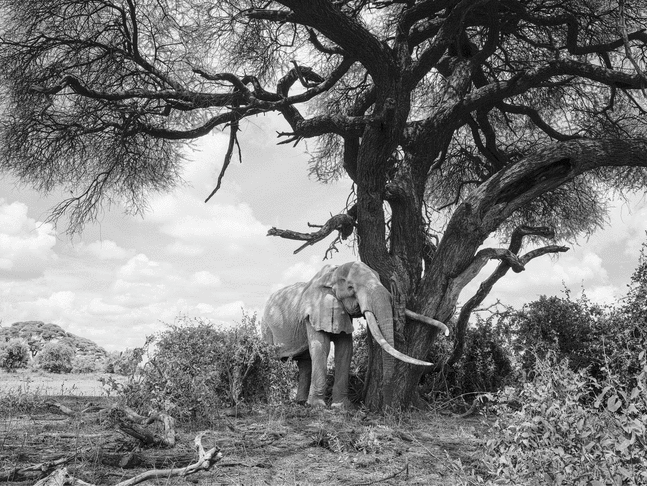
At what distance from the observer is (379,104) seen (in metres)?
11.4

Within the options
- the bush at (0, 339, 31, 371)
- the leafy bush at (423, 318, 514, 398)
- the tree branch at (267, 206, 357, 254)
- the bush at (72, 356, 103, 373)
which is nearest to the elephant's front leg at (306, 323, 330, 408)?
the tree branch at (267, 206, 357, 254)

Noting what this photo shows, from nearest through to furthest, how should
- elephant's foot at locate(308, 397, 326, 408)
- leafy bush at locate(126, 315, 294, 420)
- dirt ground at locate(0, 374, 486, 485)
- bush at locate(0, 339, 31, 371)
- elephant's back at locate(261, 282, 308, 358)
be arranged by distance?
1. dirt ground at locate(0, 374, 486, 485)
2. leafy bush at locate(126, 315, 294, 420)
3. elephant's foot at locate(308, 397, 326, 408)
4. elephant's back at locate(261, 282, 308, 358)
5. bush at locate(0, 339, 31, 371)

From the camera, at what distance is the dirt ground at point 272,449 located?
5988 mm

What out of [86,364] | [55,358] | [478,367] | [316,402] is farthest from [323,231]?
[86,364]

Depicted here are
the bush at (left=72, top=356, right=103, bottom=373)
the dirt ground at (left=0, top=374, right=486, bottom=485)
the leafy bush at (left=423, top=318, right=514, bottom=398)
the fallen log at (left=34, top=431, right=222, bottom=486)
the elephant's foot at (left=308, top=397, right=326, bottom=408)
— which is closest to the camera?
the fallen log at (left=34, top=431, right=222, bottom=486)

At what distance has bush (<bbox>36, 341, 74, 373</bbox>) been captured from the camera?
798 inches

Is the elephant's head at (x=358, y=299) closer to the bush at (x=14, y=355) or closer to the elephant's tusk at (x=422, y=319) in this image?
the elephant's tusk at (x=422, y=319)

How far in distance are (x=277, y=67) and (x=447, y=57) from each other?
4186mm

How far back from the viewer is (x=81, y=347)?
23.8m

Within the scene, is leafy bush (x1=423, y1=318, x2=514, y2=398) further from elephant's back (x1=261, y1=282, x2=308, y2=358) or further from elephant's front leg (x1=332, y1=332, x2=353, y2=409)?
elephant's back (x1=261, y1=282, x2=308, y2=358)

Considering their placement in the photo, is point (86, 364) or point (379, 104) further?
point (86, 364)

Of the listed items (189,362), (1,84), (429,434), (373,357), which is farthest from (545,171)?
(1,84)

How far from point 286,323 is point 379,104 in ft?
13.9

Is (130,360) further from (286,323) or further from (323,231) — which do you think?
(323,231)
